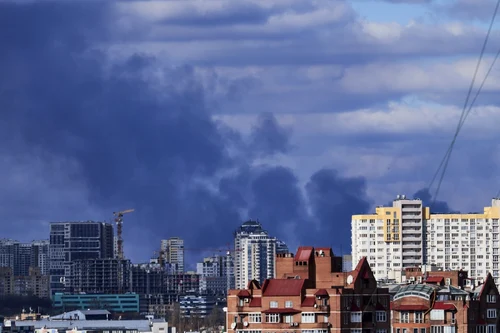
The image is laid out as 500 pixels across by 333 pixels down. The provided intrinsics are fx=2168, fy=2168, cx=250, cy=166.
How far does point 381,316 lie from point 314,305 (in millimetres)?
3351

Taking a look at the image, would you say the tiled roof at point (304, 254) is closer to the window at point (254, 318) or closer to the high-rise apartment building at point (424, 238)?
the window at point (254, 318)

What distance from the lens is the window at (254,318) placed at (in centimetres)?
10269

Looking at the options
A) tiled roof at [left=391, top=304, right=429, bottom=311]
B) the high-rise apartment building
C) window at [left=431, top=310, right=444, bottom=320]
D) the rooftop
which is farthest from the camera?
the high-rise apartment building

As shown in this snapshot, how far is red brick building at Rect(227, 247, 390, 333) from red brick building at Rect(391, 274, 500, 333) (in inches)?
59.0

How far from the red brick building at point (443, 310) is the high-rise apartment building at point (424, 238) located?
266 ft

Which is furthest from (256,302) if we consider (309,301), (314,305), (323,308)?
(323,308)

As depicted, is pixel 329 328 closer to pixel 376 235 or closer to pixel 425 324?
pixel 425 324

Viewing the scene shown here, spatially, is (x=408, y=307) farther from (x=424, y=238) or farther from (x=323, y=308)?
(x=424, y=238)

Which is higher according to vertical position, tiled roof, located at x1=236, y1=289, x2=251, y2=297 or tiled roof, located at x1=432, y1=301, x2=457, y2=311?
tiled roof, located at x1=236, y1=289, x2=251, y2=297

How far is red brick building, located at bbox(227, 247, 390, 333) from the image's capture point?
101m

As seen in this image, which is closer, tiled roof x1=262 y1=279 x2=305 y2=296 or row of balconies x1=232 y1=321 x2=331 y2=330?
row of balconies x1=232 y1=321 x2=331 y2=330

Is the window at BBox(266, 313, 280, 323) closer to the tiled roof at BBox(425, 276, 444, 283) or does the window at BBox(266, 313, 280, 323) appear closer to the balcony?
the balcony

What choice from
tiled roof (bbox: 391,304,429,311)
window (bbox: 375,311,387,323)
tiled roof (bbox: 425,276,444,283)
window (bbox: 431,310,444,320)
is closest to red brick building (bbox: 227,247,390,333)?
window (bbox: 375,311,387,323)

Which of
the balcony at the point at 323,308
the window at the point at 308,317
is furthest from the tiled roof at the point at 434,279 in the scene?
the window at the point at 308,317
